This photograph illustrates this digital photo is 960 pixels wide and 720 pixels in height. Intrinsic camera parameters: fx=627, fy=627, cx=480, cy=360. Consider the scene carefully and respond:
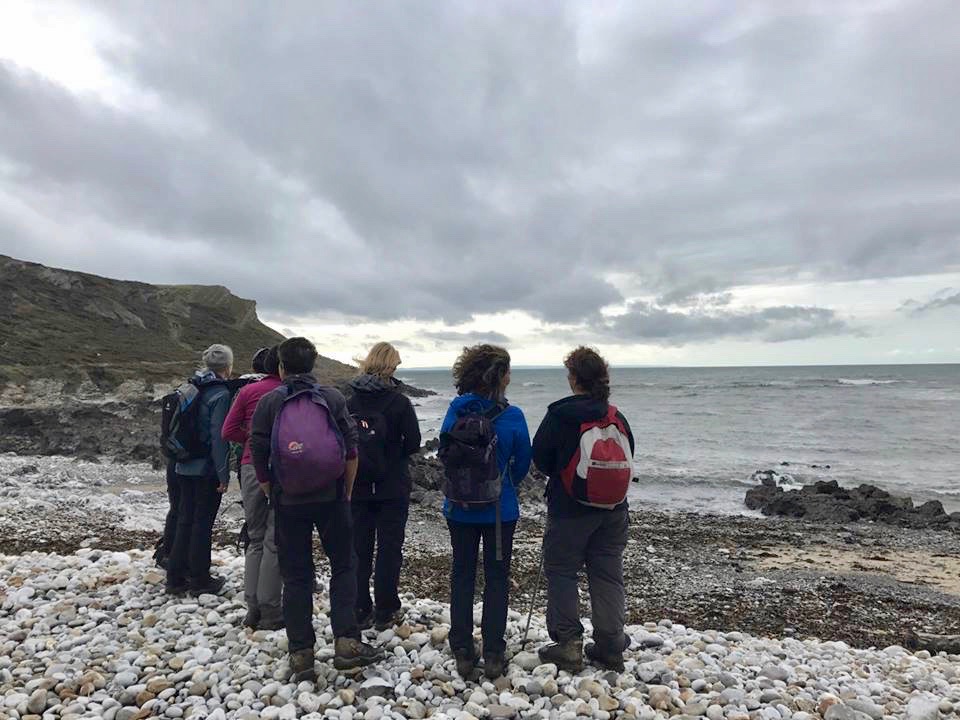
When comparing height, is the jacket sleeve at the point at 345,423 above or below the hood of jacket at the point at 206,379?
below

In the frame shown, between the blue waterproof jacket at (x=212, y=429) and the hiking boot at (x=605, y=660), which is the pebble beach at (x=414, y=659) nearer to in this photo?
the hiking boot at (x=605, y=660)

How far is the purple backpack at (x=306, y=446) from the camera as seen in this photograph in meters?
3.96

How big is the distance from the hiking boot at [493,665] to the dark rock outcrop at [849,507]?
1405 centimetres

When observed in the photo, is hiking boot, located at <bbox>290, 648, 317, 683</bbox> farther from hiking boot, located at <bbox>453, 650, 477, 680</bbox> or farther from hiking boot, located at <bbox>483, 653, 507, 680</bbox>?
hiking boot, located at <bbox>483, 653, 507, 680</bbox>

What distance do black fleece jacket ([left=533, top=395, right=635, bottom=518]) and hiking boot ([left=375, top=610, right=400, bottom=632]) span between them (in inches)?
67.1

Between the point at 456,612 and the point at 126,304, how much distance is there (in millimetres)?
77636

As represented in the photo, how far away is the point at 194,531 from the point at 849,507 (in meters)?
16.1

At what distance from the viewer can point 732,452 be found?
Answer: 27875 mm

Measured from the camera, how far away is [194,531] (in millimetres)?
5602

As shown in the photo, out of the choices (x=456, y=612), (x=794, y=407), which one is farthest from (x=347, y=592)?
(x=794, y=407)

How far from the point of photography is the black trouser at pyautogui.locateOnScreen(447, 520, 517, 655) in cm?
426

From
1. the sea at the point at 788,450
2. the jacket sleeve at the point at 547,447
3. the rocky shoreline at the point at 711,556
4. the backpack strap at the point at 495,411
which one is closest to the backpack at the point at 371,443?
the backpack strap at the point at 495,411

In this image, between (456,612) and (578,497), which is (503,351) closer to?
(578,497)

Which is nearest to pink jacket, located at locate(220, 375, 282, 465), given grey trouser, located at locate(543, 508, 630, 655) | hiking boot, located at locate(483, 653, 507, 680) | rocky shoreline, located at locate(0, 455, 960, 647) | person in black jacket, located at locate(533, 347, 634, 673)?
person in black jacket, located at locate(533, 347, 634, 673)
